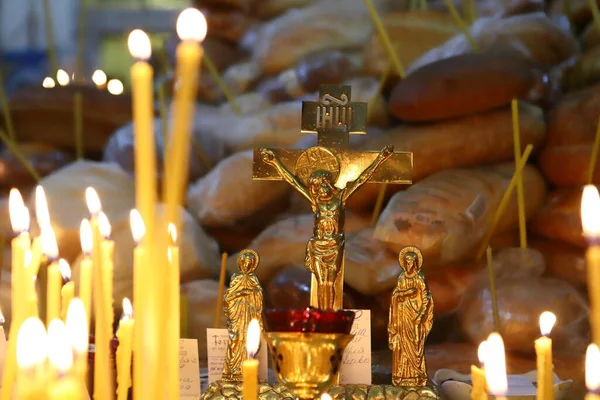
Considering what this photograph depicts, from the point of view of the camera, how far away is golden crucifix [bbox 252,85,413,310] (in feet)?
5.30

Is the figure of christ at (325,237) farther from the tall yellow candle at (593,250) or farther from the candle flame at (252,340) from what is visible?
the tall yellow candle at (593,250)

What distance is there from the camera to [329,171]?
170cm

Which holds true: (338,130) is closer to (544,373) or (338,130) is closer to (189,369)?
(189,369)

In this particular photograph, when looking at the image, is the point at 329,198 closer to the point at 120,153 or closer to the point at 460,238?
the point at 460,238

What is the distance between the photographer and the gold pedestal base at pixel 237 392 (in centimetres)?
152

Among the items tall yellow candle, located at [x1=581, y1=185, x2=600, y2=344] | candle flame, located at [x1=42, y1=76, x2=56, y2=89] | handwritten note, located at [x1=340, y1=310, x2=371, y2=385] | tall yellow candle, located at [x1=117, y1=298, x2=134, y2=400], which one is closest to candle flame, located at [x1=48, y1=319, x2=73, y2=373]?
tall yellow candle, located at [x1=117, y1=298, x2=134, y2=400]

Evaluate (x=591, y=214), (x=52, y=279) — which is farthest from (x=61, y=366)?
(x=591, y=214)

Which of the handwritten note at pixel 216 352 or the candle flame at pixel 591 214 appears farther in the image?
the handwritten note at pixel 216 352

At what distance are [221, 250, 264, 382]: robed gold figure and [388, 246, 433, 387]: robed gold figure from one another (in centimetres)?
24

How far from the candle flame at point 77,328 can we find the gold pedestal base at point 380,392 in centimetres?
86

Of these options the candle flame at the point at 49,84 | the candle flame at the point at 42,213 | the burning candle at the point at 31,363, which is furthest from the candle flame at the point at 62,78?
the burning candle at the point at 31,363

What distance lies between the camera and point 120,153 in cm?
322

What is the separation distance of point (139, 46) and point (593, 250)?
0.33 m

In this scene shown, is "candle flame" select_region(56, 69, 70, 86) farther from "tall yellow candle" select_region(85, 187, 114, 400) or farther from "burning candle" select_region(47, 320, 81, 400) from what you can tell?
"burning candle" select_region(47, 320, 81, 400)
